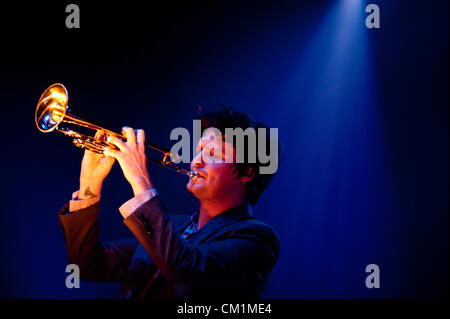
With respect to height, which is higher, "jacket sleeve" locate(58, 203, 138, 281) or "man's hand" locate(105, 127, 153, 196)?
"man's hand" locate(105, 127, 153, 196)

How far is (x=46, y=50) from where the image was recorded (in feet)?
9.46

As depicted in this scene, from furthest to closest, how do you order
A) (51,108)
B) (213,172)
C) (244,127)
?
(244,127)
(213,172)
(51,108)

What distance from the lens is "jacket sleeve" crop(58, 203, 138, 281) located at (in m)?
1.87

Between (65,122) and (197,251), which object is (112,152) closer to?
(65,122)

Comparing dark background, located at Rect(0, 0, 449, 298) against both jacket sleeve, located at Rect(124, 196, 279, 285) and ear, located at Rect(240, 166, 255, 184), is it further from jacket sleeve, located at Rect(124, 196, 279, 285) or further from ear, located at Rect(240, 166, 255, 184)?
jacket sleeve, located at Rect(124, 196, 279, 285)

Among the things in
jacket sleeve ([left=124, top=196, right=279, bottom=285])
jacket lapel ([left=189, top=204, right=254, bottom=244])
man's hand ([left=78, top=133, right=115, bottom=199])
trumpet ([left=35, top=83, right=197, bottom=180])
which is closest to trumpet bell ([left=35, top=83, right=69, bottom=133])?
trumpet ([left=35, top=83, right=197, bottom=180])

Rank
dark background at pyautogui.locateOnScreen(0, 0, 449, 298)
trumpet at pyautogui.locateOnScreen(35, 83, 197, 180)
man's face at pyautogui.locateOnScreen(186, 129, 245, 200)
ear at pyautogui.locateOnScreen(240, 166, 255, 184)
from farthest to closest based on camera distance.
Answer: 1. dark background at pyautogui.locateOnScreen(0, 0, 449, 298)
2. ear at pyautogui.locateOnScreen(240, 166, 255, 184)
3. man's face at pyautogui.locateOnScreen(186, 129, 245, 200)
4. trumpet at pyautogui.locateOnScreen(35, 83, 197, 180)

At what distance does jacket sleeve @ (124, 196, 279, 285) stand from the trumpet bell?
0.73 metres

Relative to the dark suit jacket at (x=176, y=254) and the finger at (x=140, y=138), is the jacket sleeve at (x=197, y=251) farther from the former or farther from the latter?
the finger at (x=140, y=138)

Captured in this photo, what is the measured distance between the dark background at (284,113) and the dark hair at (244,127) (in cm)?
74

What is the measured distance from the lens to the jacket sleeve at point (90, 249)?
6.15ft

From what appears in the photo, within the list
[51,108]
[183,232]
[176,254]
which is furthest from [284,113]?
[176,254]

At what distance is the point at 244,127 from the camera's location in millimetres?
2340

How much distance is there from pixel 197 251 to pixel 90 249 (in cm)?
70
